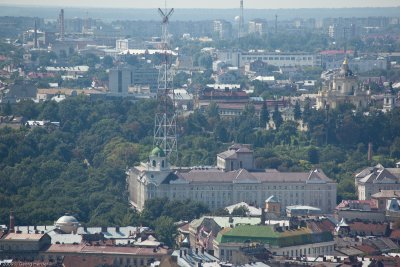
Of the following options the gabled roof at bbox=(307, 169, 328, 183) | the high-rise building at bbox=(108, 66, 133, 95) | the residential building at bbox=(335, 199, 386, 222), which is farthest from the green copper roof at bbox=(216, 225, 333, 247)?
the high-rise building at bbox=(108, 66, 133, 95)

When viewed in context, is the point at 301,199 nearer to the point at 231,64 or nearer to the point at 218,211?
the point at 218,211

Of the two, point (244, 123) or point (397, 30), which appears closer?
→ point (244, 123)

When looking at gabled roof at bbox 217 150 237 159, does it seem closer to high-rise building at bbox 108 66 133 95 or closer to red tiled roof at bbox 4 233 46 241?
red tiled roof at bbox 4 233 46 241

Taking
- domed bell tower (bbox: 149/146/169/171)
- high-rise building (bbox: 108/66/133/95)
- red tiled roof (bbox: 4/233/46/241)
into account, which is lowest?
high-rise building (bbox: 108/66/133/95)

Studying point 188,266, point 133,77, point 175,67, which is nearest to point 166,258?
point 188,266

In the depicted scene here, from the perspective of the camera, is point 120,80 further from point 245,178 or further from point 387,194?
point 387,194

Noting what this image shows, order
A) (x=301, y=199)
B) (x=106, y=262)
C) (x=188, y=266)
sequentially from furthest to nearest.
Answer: (x=301, y=199), (x=106, y=262), (x=188, y=266)

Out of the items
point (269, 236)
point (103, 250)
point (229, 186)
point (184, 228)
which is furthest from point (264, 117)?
point (103, 250)

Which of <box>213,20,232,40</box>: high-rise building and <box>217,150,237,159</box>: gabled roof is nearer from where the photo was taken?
<box>217,150,237,159</box>: gabled roof
